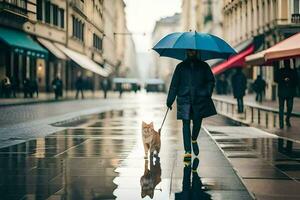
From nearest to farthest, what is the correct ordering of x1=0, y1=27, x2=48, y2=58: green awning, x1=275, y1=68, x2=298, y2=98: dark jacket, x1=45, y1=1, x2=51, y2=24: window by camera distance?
x1=275, y1=68, x2=298, y2=98: dark jacket → x1=0, y1=27, x2=48, y2=58: green awning → x1=45, y1=1, x2=51, y2=24: window

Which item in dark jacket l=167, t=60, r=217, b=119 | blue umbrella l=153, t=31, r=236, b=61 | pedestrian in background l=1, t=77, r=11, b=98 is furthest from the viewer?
pedestrian in background l=1, t=77, r=11, b=98

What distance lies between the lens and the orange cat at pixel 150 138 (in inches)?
344

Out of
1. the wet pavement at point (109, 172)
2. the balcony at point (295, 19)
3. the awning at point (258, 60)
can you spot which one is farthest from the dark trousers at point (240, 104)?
the balcony at point (295, 19)

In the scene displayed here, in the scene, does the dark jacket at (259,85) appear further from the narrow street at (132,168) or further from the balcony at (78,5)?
the narrow street at (132,168)

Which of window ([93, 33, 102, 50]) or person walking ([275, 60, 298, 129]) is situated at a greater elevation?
window ([93, 33, 102, 50])

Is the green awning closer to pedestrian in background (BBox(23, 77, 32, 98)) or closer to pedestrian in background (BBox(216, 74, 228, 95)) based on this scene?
pedestrian in background (BBox(23, 77, 32, 98))

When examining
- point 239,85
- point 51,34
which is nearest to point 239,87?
point 239,85

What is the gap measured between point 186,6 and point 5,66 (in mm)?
94181

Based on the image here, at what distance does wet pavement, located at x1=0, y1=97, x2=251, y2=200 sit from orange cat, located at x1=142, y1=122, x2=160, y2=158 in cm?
20

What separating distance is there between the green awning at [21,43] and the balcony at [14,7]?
119 cm

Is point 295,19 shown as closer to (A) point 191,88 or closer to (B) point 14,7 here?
(B) point 14,7

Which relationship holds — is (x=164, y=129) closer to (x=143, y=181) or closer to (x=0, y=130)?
Result: (x=0, y=130)

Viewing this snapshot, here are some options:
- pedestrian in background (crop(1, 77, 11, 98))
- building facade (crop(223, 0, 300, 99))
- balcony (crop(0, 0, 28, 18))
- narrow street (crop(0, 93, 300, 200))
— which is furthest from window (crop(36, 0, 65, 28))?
narrow street (crop(0, 93, 300, 200))

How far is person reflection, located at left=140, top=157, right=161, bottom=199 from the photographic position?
246 inches
